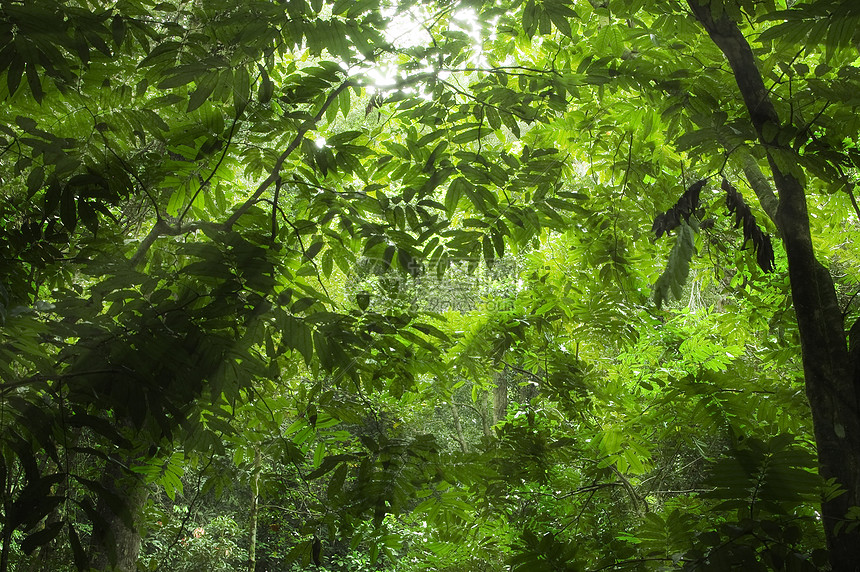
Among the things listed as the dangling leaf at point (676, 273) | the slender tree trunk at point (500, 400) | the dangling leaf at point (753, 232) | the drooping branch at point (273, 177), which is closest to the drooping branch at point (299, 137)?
the drooping branch at point (273, 177)

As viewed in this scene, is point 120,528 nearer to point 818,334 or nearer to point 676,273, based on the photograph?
point 676,273

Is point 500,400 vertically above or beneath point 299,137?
above

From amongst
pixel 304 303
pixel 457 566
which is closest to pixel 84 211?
pixel 304 303

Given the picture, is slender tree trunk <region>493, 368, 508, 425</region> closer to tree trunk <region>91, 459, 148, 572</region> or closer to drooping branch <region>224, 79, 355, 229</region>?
tree trunk <region>91, 459, 148, 572</region>

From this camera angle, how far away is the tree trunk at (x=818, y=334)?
1.38 m

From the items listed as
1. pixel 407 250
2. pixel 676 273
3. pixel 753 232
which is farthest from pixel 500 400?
pixel 676 273

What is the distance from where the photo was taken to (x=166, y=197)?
2.49 m

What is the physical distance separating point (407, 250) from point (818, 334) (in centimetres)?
113

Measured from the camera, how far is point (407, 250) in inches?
70.4

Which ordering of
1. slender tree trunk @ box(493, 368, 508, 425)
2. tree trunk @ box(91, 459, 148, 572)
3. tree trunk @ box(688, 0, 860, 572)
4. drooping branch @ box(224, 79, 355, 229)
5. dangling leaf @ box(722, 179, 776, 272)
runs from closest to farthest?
1. tree trunk @ box(688, 0, 860, 572)
2. drooping branch @ box(224, 79, 355, 229)
3. dangling leaf @ box(722, 179, 776, 272)
4. tree trunk @ box(91, 459, 148, 572)
5. slender tree trunk @ box(493, 368, 508, 425)

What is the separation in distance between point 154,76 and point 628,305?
224 cm

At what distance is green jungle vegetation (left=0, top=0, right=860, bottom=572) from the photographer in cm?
141

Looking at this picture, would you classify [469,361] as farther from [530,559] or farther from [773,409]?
[773,409]

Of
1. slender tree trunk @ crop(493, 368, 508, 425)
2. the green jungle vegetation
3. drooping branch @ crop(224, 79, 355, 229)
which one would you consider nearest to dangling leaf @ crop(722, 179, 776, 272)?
the green jungle vegetation
